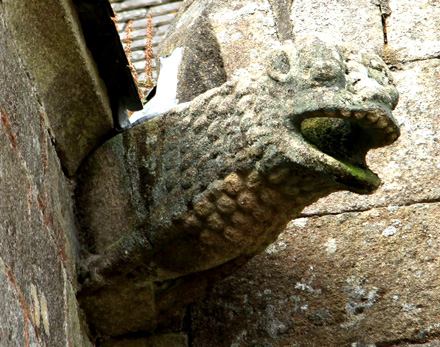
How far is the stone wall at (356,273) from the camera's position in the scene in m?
2.96

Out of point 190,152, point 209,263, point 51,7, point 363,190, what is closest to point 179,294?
point 209,263

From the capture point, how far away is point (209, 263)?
2744 millimetres

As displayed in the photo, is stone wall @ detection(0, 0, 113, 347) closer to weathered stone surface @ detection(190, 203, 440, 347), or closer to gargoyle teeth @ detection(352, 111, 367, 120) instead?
weathered stone surface @ detection(190, 203, 440, 347)

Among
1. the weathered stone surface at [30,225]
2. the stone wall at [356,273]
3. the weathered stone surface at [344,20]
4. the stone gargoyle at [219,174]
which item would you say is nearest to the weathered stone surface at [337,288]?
the stone wall at [356,273]

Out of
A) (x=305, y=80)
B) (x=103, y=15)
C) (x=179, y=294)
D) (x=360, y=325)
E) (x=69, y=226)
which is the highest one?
(x=103, y=15)

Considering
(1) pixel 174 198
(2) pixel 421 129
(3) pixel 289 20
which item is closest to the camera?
(1) pixel 174 198

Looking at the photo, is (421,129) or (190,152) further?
(421,129)

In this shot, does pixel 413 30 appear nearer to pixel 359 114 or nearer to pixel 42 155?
pixel 359 114

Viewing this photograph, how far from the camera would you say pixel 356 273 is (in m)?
3.06

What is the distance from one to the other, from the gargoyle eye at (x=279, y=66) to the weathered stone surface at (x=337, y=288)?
2.42ft

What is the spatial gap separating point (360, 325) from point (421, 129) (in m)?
0.74

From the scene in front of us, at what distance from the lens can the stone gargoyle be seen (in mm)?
2477

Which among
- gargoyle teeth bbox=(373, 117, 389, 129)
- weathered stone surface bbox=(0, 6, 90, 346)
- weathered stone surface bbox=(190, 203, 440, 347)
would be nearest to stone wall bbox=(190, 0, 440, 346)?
weathered stone surface bbox=(190, 203, 440, 347)

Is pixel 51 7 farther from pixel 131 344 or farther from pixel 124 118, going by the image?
pixel 131 344
